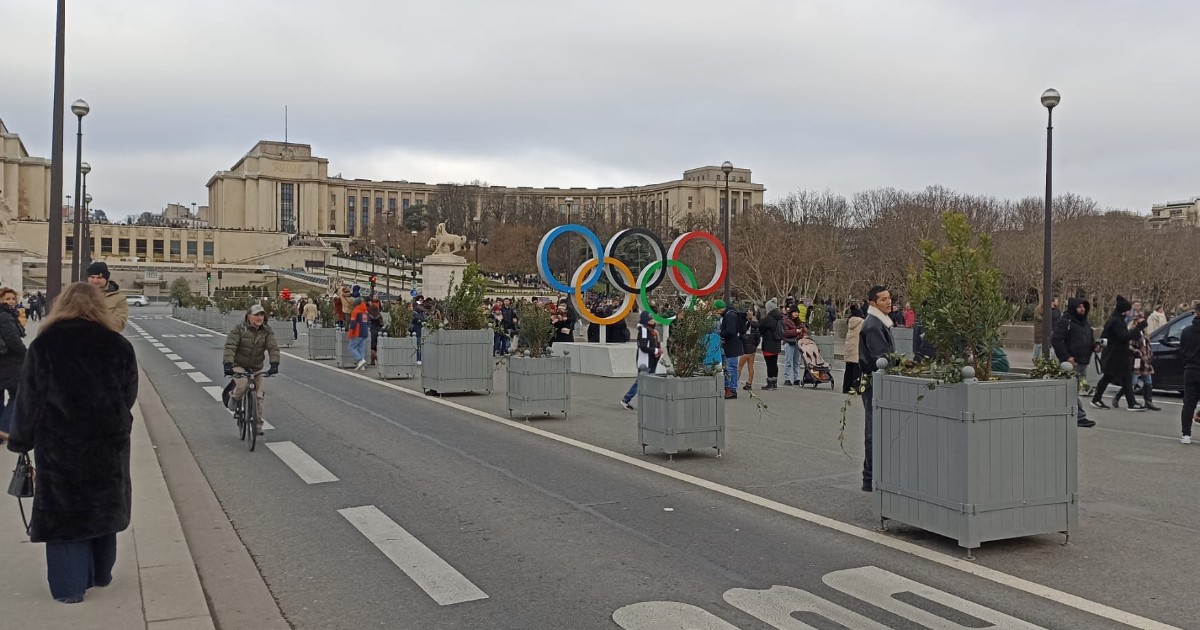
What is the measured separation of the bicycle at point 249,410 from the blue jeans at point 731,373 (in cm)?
829

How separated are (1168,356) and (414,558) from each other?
16450 mm

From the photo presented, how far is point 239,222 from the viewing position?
506 ft

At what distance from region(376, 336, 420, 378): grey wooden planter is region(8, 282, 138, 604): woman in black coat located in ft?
51.1

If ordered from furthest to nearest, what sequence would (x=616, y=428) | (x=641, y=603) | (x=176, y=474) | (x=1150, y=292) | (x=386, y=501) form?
(x=1150, y=292) < (x=616, y=428) < (x=176, y=474) < (x=386, y=501) < (x=641, y=603)

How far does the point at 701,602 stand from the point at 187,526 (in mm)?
4367

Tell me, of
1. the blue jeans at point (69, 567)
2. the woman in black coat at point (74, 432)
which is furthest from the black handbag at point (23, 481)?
the blue jeans at point (69, 567)

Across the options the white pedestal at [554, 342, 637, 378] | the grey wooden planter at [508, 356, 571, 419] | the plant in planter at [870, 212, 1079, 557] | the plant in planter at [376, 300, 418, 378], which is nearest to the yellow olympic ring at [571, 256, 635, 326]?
the white pedestal at [554, 342, 637, 378]

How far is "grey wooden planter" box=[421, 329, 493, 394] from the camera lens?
57.1ft

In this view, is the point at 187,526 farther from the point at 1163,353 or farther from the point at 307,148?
the point at 307,148

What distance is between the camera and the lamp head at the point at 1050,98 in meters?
21.6

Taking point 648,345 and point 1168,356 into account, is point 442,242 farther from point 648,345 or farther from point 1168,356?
point 1168,356

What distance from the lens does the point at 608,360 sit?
22.6 m

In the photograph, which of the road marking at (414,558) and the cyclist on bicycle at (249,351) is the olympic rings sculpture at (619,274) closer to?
the cyclist on bicycle at (249,351)

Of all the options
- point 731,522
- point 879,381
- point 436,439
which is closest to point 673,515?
point 731,522
